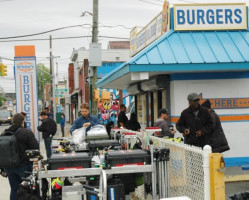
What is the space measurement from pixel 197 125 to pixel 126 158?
2.31 m

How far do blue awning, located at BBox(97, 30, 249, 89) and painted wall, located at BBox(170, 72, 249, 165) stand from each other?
49cm

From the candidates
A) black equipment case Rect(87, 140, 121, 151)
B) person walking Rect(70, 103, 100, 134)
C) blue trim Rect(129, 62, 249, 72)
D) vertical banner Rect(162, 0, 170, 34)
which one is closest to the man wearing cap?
black equipment case Rect(87, 140, 121, 151)

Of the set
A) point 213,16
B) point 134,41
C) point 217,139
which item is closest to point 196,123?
point 217,139

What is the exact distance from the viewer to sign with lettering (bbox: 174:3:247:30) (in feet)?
36.4

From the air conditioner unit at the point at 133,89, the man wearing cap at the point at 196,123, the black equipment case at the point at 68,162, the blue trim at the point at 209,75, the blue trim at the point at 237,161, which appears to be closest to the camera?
the black equipment case at the point at 68,162

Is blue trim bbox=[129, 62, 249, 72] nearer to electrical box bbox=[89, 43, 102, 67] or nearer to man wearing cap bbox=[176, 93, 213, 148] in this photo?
man wearing cap bbox=[176, 93, 213, 148]

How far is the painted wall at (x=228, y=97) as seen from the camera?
35.3ft

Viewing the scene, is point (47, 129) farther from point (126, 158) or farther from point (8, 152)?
point (126, 158)

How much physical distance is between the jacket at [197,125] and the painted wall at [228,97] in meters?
3.00

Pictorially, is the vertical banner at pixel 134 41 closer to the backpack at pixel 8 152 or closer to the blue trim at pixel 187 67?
the blue trim at pixel 187 67

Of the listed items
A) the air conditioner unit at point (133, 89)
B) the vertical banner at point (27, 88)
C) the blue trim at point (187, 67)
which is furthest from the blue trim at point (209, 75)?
the vertical banner at point (27, 88)

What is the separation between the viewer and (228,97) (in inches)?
426

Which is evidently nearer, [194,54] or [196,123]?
[196,123]

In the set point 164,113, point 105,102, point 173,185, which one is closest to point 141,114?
point 164,113
